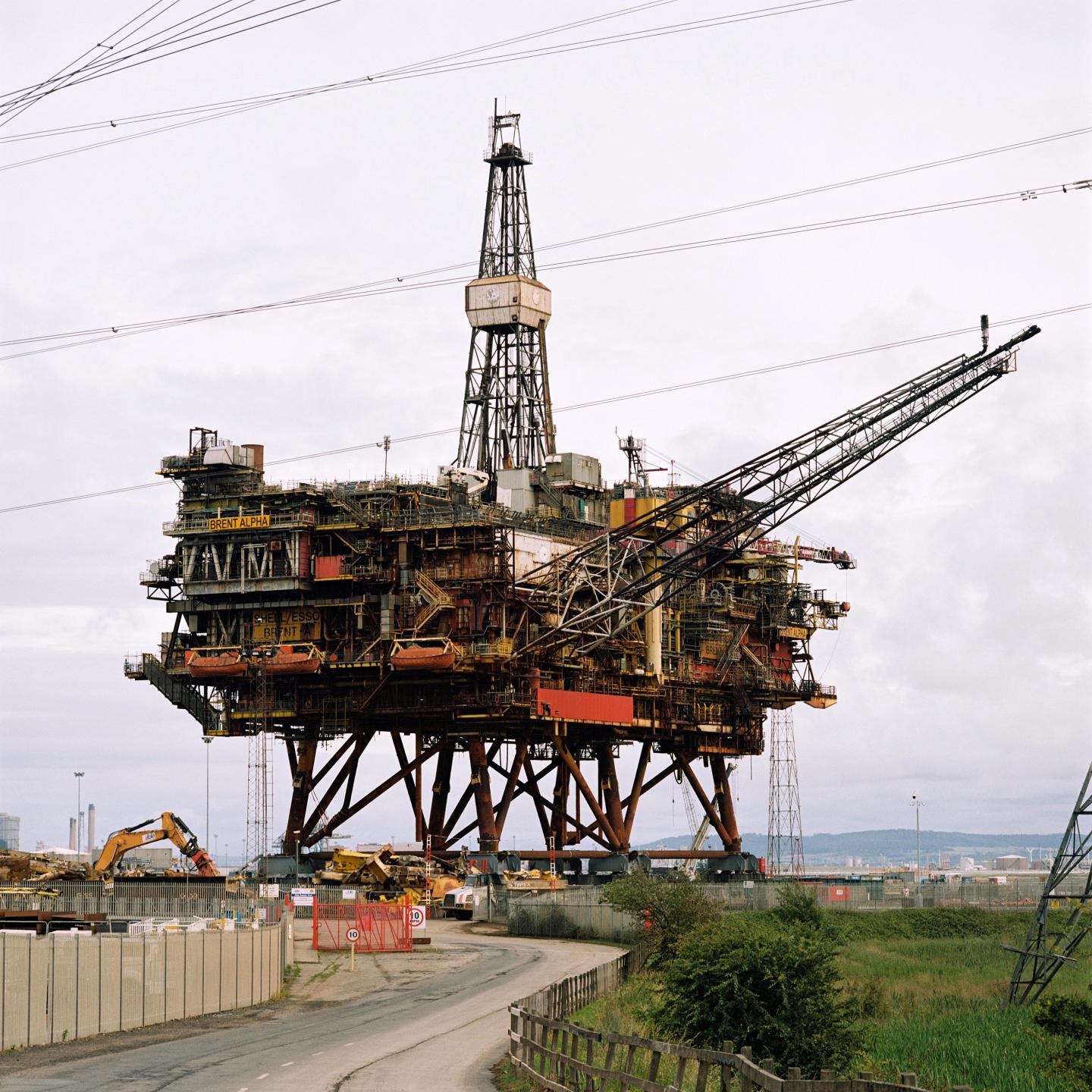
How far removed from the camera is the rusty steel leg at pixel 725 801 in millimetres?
141875

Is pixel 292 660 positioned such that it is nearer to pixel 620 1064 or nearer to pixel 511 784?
pixel 511 784

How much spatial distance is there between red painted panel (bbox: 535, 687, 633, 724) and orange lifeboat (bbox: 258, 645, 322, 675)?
1389cm

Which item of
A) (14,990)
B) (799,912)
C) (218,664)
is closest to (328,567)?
(218,664)

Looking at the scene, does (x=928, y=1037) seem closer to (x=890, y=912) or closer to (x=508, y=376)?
(x=890, y=912)

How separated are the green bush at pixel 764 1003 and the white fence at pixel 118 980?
1536 cm

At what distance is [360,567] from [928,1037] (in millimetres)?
67050

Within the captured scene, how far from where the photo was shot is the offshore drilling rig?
4518 inches

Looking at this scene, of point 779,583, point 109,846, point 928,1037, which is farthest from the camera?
point 779,583

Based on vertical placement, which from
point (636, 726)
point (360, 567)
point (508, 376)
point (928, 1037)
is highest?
point (508, 376)

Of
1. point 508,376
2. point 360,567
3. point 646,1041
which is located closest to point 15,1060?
point 646,1041

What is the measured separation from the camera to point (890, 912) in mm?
110000

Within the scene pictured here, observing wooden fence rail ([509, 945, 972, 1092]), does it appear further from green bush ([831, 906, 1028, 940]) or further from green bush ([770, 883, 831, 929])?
green bush ([831, 906, 1028, 940])

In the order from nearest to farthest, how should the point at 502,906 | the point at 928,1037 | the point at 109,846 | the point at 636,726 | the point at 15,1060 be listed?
the point at 15,1060
the point at 928,1037
the point at 502,906
the point at 109,846
the point at 636,726

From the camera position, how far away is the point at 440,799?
131000 mm
